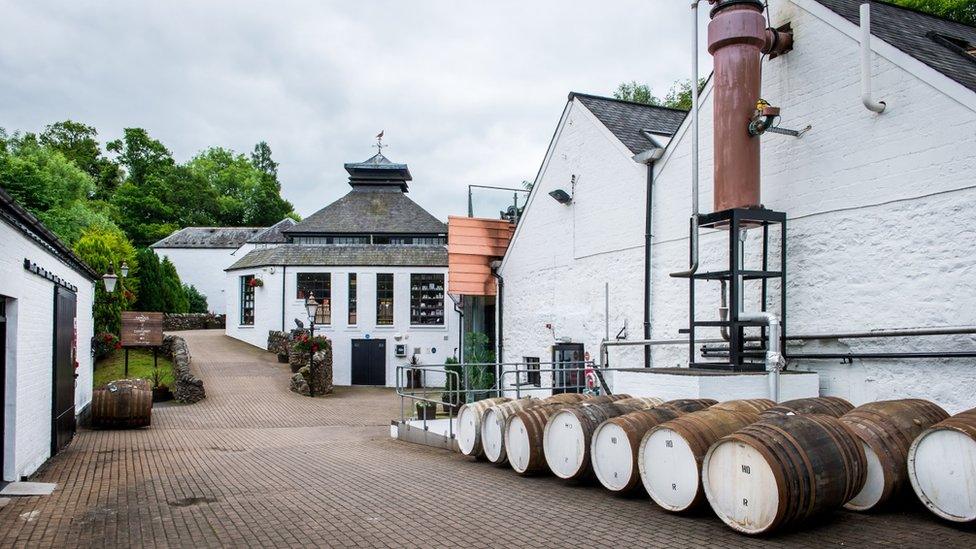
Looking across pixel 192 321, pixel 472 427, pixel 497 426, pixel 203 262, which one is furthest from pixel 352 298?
pixel 497 426

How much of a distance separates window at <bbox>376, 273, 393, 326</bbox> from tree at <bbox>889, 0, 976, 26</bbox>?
69.3ft

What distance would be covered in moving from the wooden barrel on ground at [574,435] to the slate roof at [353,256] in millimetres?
23850

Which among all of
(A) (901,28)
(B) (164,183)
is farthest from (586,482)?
(B) (164,183)

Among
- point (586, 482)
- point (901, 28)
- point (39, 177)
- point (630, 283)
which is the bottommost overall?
point (586, 482)

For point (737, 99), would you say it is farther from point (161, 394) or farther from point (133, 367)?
point (133, 367)

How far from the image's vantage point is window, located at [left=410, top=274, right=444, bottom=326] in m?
31.9

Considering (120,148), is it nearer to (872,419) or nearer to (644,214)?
(644,214)

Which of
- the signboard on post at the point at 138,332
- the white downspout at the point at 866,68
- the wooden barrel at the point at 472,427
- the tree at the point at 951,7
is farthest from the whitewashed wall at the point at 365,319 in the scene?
the white downspout at the point at 866,68

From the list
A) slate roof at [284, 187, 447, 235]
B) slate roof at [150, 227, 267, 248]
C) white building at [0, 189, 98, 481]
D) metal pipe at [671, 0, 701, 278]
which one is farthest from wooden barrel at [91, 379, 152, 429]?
slate roof at [150, 227, 267, 248]

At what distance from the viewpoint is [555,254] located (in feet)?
54.2

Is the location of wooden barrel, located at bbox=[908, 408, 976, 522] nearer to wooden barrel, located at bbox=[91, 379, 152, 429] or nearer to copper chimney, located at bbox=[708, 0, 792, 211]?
copper chimney, located at bbox=[708, 0, 792, 211]

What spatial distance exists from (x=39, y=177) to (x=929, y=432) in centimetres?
4283

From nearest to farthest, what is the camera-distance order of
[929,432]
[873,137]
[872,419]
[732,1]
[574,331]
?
1. [929,432]
2. [872,419]
3. [873,137]
4. [732,1]
5. [574,331]

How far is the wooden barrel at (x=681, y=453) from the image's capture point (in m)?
6.47
